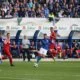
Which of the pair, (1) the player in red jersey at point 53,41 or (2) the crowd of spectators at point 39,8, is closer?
(1) the player in red jersey at point 53,41

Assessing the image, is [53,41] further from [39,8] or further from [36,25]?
[39,8]

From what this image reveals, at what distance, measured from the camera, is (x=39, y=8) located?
137 feet

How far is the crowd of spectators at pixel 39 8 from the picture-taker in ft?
136

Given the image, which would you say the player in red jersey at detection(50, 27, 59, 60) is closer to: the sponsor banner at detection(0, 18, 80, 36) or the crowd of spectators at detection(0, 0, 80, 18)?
the sponsor banner at detection(0, 18, 80, 36)

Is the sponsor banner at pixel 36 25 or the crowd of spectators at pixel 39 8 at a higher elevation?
the crowd of spectators at pixel 39 8

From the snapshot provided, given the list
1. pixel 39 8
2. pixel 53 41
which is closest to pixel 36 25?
pixel 39 8

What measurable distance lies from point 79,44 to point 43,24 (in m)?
3.29

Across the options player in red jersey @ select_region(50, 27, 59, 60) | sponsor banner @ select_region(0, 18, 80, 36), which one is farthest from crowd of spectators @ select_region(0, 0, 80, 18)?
player in red jersey @ select_region(50, 27, 59, 60)

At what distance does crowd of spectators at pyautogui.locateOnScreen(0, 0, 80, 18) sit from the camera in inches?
1629

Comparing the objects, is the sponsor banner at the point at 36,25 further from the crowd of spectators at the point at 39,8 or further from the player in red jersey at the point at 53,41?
the player in red jersey at the point at 53,41

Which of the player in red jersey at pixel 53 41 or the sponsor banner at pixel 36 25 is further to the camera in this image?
the sponsor banner at pixel 36 25

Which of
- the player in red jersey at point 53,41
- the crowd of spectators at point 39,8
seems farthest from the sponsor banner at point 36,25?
the player in red jersey at point 53,41

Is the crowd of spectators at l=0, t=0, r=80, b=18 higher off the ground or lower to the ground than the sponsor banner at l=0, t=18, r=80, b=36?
higher

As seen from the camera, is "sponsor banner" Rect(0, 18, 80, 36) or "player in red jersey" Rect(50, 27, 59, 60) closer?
"player in red jersey" Rect(50, 27, 59, 60)
